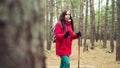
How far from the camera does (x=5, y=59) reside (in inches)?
60.8

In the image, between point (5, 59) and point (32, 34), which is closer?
point (5, 59)

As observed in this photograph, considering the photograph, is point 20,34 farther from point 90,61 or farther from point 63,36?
point 90,61

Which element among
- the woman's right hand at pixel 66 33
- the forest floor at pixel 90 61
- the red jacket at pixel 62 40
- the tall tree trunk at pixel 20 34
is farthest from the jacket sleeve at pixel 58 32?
the tall tree trunk at pixel 20 34

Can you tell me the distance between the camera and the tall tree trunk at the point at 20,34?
156cm

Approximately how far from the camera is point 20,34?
5.34ft

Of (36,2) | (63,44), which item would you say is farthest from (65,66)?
(36,2)

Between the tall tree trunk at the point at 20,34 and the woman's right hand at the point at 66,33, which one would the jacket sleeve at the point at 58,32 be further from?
the tall tree trunk at the point at 20,34

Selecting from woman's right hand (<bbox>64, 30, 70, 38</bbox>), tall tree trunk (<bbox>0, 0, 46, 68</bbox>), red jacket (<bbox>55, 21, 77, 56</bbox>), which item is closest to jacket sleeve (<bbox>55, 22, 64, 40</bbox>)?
red jacket (<bbox>55, 21, 77, 56</bbox>)

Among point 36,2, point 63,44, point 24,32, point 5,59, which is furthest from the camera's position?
point 63,44

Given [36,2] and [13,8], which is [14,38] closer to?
[13,8]

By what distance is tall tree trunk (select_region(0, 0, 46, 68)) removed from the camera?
156cm

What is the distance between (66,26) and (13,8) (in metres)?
6.24

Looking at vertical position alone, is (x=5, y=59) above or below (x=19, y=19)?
below

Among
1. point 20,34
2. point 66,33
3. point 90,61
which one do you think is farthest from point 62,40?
point 90,61
